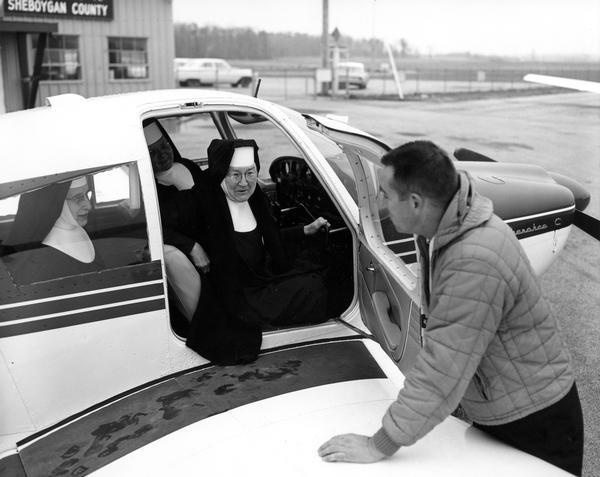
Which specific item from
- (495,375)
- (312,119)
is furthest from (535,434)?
(312,119)

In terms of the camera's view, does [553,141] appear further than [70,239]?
Yes

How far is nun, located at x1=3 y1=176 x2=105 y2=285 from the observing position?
3023 millimetres

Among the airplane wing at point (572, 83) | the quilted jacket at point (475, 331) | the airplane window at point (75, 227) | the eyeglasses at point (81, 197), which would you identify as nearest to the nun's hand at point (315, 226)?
the airplane window at point (75, 227)

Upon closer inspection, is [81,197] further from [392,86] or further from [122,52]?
[392,86]

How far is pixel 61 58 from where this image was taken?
59.2ft

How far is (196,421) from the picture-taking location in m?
2.88

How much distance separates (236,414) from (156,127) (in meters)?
2.22

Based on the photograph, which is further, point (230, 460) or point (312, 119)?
point (312, 119)

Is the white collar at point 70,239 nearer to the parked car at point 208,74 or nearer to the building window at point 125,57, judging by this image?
the building window at point 125,57

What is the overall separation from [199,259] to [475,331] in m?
1.88

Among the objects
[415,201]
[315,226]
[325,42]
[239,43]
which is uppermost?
[239,43]

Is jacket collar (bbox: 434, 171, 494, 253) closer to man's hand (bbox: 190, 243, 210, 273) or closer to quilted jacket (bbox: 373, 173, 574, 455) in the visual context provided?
quilted jacket (bbox: 373, 173, 574, 455)

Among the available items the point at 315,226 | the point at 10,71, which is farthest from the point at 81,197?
the point at 10,71

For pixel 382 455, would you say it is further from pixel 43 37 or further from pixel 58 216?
pixel 43 37
